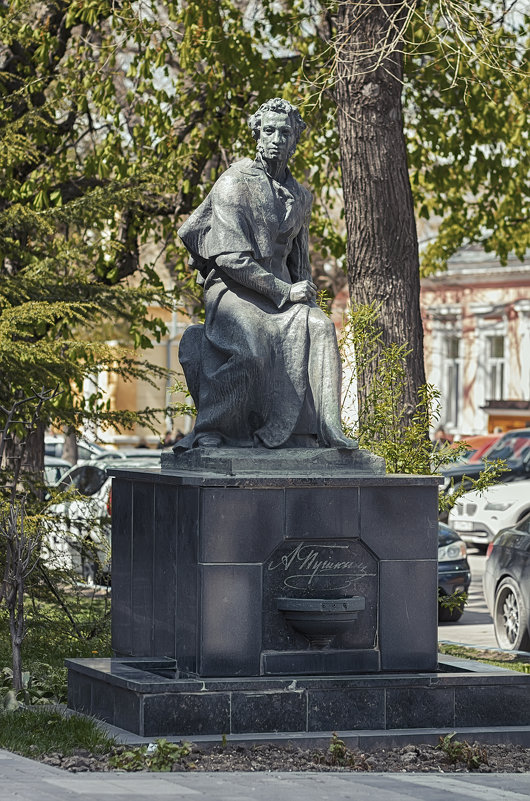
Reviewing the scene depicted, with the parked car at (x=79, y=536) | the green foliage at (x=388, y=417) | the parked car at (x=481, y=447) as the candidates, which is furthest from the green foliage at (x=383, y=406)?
the parked car at (x=481, y=447)

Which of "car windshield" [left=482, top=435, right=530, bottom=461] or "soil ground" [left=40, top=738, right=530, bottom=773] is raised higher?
"car windshield" [left=482, top=435, right=530, bottom=461]

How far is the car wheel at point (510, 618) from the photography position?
46.2 feet

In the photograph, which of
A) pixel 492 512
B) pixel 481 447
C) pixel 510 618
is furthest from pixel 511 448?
pixel 510 618

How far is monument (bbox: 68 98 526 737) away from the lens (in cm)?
814

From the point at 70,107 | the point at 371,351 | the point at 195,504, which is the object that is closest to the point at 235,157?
the point at 70,107

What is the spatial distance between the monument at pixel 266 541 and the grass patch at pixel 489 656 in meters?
3.89

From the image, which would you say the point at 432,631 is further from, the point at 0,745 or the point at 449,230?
the point at 449,230

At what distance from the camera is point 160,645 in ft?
28.5

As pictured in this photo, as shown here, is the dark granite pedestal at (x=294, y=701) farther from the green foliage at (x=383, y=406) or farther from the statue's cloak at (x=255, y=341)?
the green foliage at (x=383, y=406)

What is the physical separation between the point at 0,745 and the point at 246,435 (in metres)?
2.24

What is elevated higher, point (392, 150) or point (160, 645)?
point (392, 150)

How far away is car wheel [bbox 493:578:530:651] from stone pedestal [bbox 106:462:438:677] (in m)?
5.64

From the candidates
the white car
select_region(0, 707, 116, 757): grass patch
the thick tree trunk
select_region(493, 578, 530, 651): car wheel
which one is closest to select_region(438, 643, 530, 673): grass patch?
select_region(493, 578, 530, 651): car wheel

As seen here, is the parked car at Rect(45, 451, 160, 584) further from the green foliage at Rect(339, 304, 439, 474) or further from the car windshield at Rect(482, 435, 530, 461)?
the car windshield at Rect(482, 435, 530, 461)
